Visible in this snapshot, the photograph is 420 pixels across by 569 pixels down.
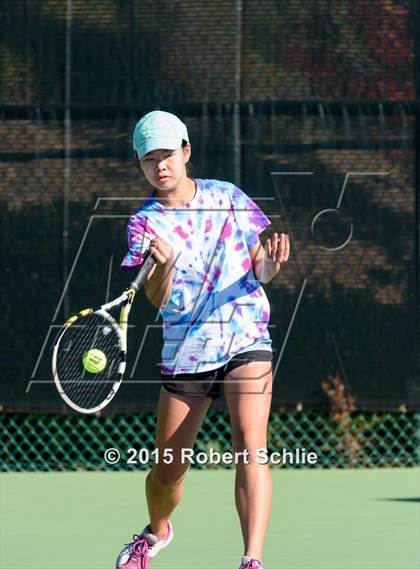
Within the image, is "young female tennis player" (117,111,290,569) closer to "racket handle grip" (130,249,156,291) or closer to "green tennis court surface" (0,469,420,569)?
"racket handle grip" (130,249,156,291)

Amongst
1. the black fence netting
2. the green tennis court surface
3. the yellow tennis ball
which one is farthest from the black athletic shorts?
the black fence netting

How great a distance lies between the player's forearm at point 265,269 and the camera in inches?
183

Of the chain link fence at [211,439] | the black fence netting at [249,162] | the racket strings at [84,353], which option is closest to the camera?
the racket strings at [84,353]

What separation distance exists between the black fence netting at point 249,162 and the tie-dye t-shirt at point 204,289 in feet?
9.32

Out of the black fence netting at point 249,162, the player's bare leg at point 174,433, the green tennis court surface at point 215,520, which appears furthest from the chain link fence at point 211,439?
the player's bare leg at point 174,433

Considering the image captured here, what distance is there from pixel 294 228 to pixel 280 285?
30cm

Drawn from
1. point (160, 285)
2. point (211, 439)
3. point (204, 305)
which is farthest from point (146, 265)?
point (211, 439)

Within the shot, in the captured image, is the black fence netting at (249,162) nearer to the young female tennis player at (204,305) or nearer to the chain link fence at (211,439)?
the chain link fence at (211,439)

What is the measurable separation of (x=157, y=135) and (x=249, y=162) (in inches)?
117

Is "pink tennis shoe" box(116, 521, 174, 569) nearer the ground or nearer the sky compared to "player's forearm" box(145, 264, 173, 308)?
nearer the ground

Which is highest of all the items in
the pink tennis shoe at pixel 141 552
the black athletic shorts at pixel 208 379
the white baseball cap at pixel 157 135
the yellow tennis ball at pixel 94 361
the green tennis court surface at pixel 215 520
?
the white baseball cap at pixel 157 135

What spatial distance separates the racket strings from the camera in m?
5.39

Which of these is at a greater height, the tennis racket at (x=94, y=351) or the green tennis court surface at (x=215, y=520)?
the tennis racket at (x=94, y=351)

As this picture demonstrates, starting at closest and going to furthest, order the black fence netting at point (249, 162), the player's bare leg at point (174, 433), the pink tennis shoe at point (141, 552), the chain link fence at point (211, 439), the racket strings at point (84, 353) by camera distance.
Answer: the player's bare leg at point (174, 433), the pink tennis shoe at point (141, 552), the racket strings at point (84, 353), the black fence netting at point (249, 162), the chain link fence at point (211, 439)
